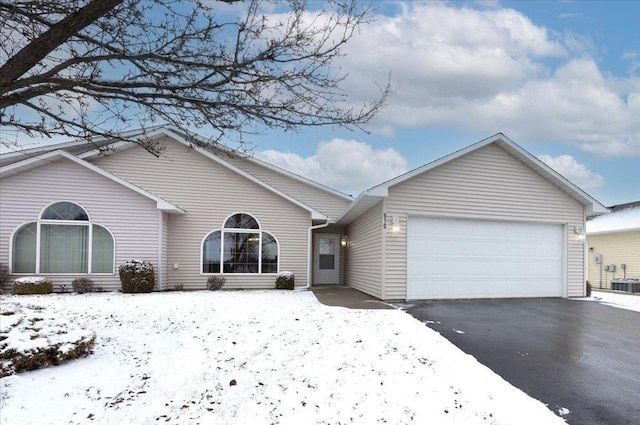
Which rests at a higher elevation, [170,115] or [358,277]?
[170,115]

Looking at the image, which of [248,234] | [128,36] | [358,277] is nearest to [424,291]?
[358,277]

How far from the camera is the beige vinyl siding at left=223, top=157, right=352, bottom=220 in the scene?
53.6 feet

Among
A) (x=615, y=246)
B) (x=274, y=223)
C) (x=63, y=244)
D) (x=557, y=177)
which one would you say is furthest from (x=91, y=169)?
(x=615, y=246)

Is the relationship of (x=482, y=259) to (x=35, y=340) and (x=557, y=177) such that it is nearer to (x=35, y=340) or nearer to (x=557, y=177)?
(x=557, y=177)

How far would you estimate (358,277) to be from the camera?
45.9 ft

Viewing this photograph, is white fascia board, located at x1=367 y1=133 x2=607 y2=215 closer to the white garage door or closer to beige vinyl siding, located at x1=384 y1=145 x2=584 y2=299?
beige vinyl siding, located at x1=384 y1=145 x2=584 y2=299

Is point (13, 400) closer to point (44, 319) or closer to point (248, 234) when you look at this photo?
point (44, 319)

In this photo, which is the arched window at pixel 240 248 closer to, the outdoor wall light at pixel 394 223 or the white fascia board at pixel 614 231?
the outdoor wall light at pixel 394 223

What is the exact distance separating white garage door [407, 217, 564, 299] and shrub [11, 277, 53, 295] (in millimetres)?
10589

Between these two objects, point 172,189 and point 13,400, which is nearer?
point 13,400

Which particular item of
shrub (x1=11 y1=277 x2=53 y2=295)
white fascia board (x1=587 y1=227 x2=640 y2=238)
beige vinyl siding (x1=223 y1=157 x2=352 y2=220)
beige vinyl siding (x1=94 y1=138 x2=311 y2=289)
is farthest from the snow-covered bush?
white fascia board (x1=587 y1=227 x2=640 y2=238)

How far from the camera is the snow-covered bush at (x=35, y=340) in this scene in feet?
15.9

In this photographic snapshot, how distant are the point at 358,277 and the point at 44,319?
9986 millimetres

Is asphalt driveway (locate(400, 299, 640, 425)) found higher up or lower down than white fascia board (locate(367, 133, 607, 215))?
lower down
